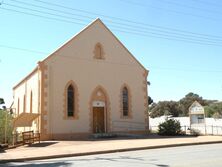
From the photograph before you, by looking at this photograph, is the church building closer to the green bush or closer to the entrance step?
the entrance step

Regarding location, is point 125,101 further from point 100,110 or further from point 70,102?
point 70,102

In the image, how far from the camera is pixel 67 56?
28969 mm

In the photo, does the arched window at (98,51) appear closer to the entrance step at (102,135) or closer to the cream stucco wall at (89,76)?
the cream stucco wall at (89,76)

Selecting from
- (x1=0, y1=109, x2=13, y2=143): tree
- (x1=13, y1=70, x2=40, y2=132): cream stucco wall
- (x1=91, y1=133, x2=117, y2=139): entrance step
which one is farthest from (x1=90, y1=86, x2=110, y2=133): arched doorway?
(x1=0, y1=109, x2=13, y2=143): tree

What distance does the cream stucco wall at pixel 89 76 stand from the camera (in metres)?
28.0

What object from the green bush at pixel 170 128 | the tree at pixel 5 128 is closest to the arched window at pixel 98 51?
the green bush at pixel 170 128

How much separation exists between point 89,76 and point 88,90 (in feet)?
3.91

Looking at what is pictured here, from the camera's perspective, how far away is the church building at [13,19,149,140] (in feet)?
91.1

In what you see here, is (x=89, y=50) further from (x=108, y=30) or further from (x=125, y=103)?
(x=125, y=103)

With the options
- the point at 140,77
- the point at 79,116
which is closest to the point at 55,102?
the point at 79,116

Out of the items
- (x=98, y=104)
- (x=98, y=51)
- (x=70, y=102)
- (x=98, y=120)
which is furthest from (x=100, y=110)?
(x=98, y=51)

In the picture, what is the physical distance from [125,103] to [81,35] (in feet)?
23.7

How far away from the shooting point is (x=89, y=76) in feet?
98.3

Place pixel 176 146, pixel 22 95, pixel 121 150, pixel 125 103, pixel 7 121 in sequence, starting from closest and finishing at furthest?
1. pixel 121 150
2. pixel 176 146
3. pixel 7 121
4. pixel 125 103
5. pixel 22 95
